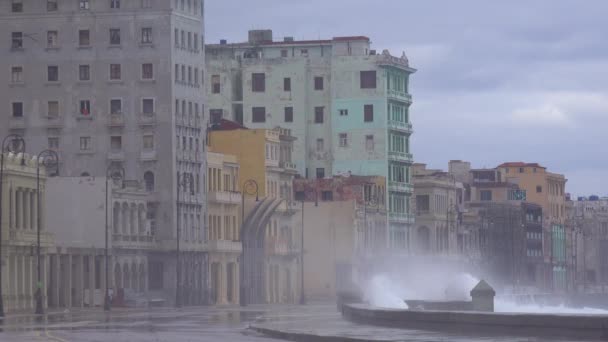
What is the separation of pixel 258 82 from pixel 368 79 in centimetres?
936

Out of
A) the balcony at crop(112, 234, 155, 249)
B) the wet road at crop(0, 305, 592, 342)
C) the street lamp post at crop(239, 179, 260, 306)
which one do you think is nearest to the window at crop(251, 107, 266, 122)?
the street lamp post at crop(239, 179, 260, 306)

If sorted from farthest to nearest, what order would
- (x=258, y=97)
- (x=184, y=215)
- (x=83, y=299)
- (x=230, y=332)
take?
(x=258, y=97) → (x=184, y=215) → (x=83, y=299) → (x=230, y=332)

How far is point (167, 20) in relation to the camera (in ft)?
467

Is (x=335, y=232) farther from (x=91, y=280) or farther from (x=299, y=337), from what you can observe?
(x=299, y=337)

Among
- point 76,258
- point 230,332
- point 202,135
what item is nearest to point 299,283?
point 202,135

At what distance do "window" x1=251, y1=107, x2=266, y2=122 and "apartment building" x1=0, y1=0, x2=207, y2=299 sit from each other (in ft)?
115

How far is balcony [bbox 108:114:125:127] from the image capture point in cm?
14338

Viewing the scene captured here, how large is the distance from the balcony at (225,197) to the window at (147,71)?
31.1 feet

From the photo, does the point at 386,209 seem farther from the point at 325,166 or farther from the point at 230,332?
the point at 230,332

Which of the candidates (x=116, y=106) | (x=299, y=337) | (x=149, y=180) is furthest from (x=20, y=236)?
(x=299, y=337)

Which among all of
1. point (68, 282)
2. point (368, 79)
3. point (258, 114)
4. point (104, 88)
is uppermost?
point (368, 79)

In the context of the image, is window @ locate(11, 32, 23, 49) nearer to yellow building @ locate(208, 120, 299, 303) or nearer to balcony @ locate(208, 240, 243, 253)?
balcony @ locate(208, 240, 243, 253)

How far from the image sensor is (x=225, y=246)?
147m

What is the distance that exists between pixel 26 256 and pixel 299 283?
5072 centimetres
